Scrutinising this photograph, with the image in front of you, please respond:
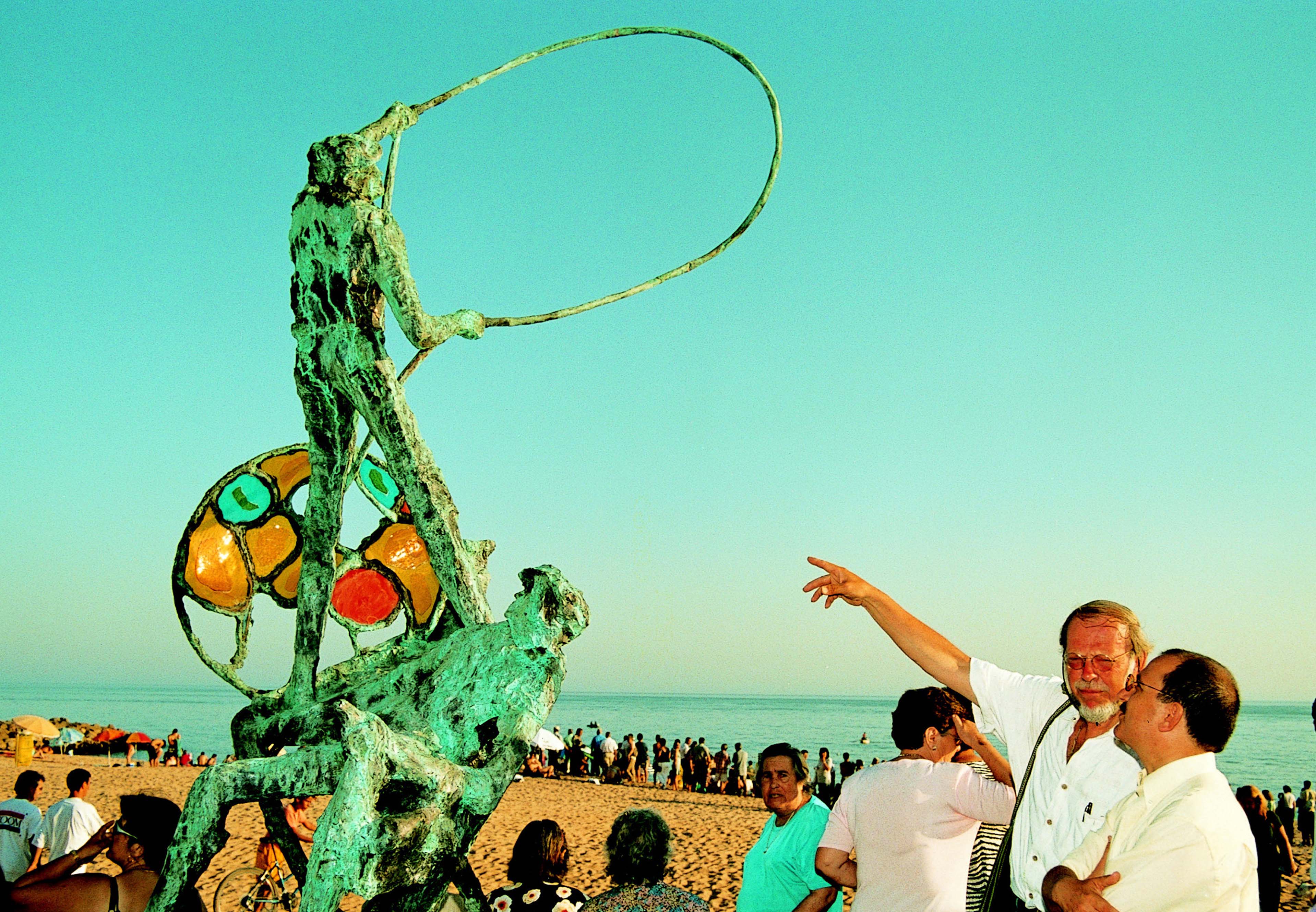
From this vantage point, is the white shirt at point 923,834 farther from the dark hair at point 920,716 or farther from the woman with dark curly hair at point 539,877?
the woman with dark curly hair at point 539,877

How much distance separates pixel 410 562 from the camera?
420 cm

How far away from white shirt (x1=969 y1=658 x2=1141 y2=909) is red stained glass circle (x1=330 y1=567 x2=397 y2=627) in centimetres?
244

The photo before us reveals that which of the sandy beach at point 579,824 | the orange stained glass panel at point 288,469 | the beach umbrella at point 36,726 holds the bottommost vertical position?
the sandy beach at point 579,824

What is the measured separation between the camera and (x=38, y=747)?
33.0m

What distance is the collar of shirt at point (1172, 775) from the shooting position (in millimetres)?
2275

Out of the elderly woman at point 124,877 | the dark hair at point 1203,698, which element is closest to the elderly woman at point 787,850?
the dark hair at point 1203,698

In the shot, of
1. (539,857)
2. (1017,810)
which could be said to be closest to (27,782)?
(539,857)

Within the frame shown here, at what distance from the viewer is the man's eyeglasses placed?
2666 mm

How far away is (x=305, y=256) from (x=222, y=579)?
1.38 metres

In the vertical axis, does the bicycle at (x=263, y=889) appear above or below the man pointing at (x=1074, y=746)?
below

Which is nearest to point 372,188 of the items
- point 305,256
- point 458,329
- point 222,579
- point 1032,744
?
point 305,256

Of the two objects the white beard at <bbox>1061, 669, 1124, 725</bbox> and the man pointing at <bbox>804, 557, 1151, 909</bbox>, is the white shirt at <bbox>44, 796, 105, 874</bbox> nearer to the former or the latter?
the man pointing at <bbox>804, 557, 1151, 909</bbox>

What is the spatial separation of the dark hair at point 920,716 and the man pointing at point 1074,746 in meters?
0.62

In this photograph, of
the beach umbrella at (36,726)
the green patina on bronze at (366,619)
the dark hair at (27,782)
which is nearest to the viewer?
the green patina on bronze at (366,619)
